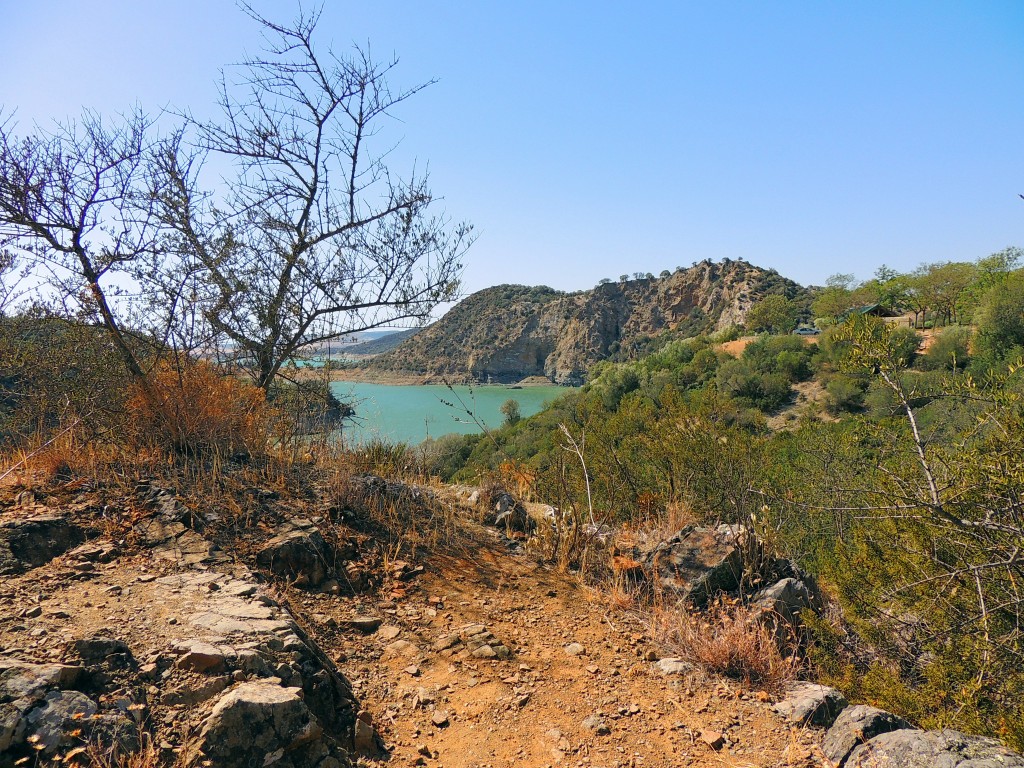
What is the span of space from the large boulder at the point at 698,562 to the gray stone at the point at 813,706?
1030 mm

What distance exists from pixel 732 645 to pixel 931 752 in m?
1.04

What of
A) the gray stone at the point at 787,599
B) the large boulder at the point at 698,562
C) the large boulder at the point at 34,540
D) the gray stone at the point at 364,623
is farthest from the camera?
the large boulder at the point at 698,562

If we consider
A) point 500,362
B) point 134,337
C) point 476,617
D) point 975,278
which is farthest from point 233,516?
point 500,362

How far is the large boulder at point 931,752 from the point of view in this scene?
2.02 metres

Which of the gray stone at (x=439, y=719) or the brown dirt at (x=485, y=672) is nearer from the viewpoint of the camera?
the brown dirt at (x=485, y=672)

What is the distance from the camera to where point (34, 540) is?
3.18m

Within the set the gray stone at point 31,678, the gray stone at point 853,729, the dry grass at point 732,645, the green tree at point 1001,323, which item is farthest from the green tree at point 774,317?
the gray stone at point 31,678

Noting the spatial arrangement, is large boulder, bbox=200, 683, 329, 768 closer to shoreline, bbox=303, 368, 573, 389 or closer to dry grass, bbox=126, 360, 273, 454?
shoreline, bbox=303, 368, 573, 389

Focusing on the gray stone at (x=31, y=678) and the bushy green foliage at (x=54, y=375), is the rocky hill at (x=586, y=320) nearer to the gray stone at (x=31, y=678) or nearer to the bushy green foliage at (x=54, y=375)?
the bushy green foliage at (x=54, y=375)

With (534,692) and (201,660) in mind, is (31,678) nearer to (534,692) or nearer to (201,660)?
(201,660)

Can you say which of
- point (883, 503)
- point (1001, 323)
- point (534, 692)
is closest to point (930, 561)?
point (883, 503)

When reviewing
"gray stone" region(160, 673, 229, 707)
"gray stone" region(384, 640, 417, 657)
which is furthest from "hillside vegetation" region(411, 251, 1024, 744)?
"gray stone" region(160, 673, 229, 707)

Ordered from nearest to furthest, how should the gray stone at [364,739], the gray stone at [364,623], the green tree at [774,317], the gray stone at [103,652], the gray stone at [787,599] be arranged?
the gray stone at [103,652], the gray stone at [364,739], the gray stone at [364,623], the gray stone at [787,599], the green tree at [774,317]

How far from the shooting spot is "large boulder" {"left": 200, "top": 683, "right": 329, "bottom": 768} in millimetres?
1938
